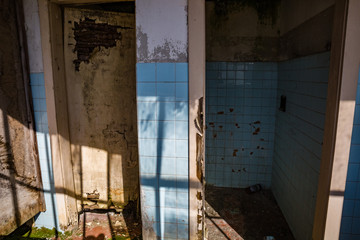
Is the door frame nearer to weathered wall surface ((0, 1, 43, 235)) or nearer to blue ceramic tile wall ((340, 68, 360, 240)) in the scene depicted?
weathered wall surface ((0, 1, 43, 235))

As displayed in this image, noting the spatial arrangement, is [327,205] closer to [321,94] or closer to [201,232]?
[321,94]

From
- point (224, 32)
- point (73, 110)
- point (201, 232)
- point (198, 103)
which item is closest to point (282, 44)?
point (224, 32)

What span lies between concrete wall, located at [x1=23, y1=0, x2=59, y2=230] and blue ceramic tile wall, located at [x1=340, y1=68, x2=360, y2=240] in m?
3.46

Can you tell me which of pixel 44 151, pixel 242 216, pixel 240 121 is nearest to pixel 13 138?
pixel 44 151

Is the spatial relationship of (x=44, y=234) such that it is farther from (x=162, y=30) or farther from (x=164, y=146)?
(x=162, y=30)

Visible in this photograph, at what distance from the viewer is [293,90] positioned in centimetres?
341

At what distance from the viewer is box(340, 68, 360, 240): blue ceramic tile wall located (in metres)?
2.18

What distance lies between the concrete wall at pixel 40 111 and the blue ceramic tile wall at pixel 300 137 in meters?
3.29

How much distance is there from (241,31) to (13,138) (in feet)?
12.8

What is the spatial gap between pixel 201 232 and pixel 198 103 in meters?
1.52

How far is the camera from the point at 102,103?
322 cm

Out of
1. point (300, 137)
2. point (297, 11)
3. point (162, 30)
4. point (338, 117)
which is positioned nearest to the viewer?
point (338, 117)

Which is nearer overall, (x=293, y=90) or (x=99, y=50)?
(x=99, y=50)

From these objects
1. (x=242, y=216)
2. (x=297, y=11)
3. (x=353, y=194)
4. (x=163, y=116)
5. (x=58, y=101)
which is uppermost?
(x=297, y=11)
